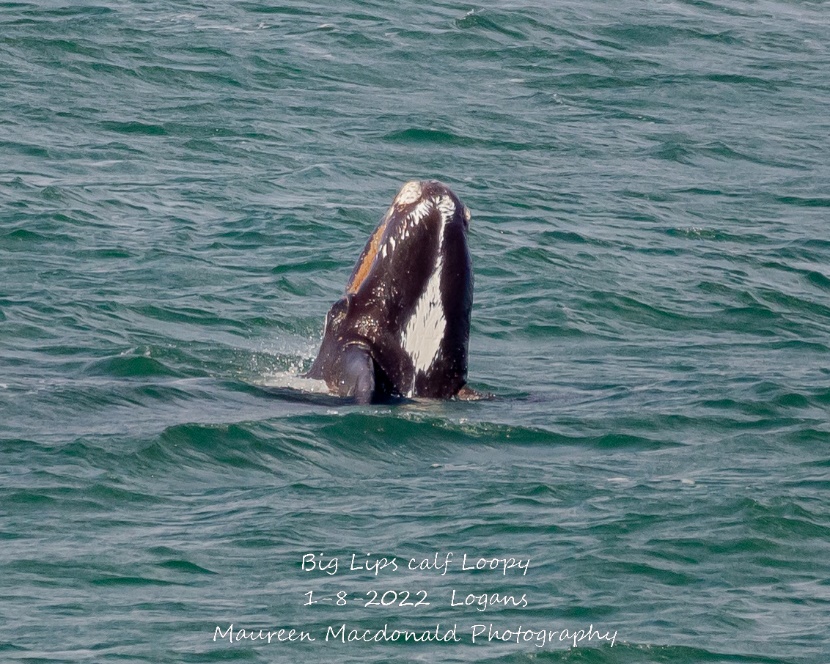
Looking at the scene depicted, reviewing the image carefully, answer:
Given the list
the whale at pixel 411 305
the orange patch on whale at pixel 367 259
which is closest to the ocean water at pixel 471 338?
the whale at pixel 411 305

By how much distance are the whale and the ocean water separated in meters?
0.57

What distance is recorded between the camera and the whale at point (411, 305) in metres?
16.2

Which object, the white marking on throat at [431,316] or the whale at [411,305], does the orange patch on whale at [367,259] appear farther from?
the white marking on throat at [431,316]

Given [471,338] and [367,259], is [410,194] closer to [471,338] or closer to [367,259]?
[367,259]

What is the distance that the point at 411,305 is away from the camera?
53.6 feet

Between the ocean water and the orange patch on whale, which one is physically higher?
the orange patch on whale

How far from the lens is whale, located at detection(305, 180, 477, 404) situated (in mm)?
16234

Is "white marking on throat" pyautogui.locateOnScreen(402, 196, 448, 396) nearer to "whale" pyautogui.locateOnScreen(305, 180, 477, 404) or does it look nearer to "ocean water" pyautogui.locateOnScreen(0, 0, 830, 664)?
"whale" pyautogui.locateOnScreen(305, 180, 477, 404)

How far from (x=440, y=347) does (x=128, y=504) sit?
4327 mm

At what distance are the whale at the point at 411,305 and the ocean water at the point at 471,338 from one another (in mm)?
573

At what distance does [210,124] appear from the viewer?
102 feet

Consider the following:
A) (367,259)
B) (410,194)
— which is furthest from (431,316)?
(410,194)

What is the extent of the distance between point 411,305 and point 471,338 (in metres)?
4.84

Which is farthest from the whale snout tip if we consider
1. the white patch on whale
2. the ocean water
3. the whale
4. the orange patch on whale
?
the ocean water
